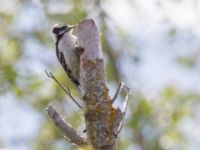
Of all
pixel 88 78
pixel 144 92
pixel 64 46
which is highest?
pixel 88 78

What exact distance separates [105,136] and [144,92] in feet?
14.8

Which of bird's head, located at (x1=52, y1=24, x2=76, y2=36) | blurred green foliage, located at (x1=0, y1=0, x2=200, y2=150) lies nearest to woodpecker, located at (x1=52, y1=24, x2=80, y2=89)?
bird's head, located at (x1=52, y1=24, x2=76, y2=36)

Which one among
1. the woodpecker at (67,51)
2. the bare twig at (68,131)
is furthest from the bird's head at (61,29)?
the bare twig at (68,131)

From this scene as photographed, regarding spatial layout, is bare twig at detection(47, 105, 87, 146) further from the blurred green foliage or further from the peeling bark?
the blurred green foliage

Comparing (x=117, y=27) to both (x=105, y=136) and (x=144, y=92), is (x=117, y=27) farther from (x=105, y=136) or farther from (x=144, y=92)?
(x=105, y=136)

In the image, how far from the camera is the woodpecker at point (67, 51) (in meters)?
4.75

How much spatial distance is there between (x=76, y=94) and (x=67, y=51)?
130 inches

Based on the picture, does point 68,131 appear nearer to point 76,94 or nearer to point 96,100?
point 96,100

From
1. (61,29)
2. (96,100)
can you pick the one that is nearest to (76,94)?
(61,29)

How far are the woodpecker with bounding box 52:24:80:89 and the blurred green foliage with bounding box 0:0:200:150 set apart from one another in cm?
230

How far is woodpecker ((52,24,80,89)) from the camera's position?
187 inches

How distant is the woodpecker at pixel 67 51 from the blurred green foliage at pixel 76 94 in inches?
90.5

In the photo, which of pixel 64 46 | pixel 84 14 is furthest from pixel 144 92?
pixel 64 46

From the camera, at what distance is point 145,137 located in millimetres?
8508
